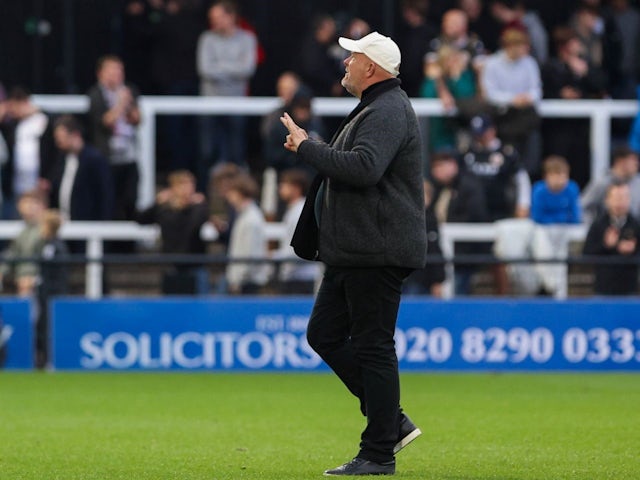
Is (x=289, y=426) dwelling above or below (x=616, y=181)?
below

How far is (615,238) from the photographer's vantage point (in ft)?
54.2

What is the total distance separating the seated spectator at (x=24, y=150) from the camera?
695 inches

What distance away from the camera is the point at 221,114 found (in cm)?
1848

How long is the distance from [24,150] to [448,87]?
4714 mm

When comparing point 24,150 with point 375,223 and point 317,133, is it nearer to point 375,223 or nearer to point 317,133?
point 317,133

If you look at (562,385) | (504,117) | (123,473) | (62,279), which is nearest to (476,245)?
(504,117)

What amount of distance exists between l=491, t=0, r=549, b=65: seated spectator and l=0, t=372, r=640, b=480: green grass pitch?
4680mm

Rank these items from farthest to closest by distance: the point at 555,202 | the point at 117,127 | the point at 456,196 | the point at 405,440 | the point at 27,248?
1. the point at 117,127
2. the point at 456,196
3. the point at 555,202
4. the point at 27,248
5. the point at 405,440

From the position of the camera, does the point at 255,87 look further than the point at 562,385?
Yes

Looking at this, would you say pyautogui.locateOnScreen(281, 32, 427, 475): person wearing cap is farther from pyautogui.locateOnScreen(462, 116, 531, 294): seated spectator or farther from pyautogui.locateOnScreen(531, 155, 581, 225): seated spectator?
pyautogui.locateOnScreen(462, 116, 531, 294): seated spectator

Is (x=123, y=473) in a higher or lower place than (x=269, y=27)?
lower

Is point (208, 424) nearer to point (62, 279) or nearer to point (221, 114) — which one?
point (62, 279)

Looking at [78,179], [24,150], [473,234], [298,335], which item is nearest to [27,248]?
[78,179]

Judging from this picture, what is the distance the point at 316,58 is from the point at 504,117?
2.23 metres
